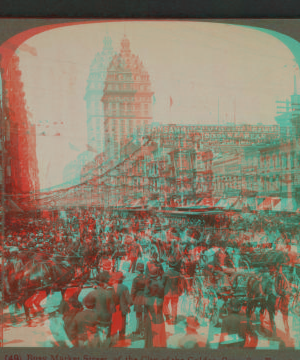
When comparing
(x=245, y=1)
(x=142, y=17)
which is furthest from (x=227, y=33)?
(x=142, y=17)

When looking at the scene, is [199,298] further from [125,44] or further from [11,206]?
[125,44]

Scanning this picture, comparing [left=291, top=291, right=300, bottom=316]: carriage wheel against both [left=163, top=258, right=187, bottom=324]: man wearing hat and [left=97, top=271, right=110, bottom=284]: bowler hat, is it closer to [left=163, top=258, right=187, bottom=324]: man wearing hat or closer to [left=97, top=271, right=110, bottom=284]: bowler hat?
[left=163, top=258, right=187, bottom=324]: man wearing hat

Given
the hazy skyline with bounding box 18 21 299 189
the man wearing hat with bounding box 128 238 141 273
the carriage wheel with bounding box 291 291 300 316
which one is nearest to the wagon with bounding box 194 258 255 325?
the carriage wheel with bounding box 291 291 300 316

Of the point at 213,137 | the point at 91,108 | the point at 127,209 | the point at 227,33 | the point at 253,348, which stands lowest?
the point at 253,348

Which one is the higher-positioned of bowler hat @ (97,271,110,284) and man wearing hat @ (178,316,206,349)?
bowler hat @ (97,271,110,284)

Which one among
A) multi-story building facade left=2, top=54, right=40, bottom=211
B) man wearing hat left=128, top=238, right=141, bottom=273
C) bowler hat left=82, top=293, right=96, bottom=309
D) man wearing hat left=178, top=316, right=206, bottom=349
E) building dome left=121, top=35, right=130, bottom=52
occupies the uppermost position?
building dome left=121, top=35, right=130, bottom=52

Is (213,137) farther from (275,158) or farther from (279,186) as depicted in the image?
(279,186)

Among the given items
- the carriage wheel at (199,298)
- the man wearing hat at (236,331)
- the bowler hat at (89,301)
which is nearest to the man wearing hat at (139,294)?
the bowler hat at (89,301)
